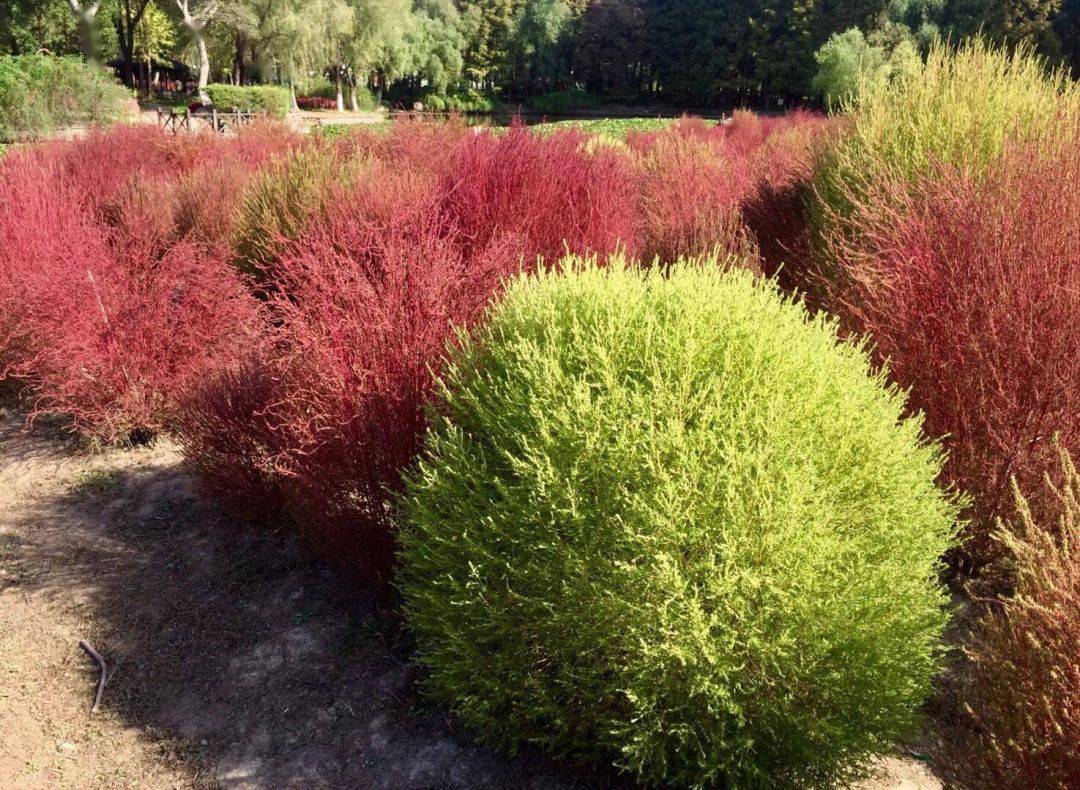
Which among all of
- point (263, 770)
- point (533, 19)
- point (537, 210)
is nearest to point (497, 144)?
point (537, 210)

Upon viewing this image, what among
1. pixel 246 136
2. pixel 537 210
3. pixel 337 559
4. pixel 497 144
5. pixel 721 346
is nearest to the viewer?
pixel 721 346

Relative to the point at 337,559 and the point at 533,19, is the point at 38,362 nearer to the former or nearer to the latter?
the point at 337,559

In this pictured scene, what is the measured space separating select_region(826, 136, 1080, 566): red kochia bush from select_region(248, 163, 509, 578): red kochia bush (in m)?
2.21

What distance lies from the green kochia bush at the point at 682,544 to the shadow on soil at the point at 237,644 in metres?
0.41

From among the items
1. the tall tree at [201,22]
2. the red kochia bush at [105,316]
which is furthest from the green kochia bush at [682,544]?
the tall tree at [201,22]

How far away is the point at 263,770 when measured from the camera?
3.06m

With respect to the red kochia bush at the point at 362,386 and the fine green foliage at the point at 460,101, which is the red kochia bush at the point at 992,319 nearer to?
the red kochia bush at the point at 362,386

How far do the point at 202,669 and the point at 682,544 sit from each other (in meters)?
2.47

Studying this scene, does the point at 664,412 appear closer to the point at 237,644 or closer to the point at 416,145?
the point at 237,644

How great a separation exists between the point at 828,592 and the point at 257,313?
16.4ft

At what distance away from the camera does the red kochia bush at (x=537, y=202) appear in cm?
591

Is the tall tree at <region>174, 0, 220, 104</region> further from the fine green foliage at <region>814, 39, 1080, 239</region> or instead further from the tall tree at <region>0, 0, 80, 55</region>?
the fine green foliage at <region>814, 39, 1080, 239</region>

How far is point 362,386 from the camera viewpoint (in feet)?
11.7

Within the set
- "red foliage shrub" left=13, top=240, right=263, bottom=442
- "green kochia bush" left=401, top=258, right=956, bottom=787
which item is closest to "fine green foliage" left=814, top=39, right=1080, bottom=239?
"green kochia bush" left=401, top=258, right=956, bottom=787
